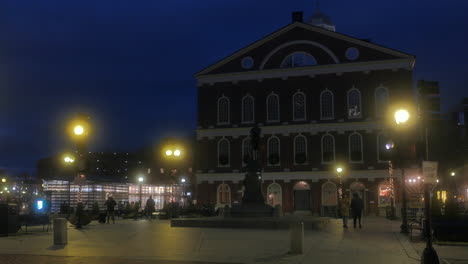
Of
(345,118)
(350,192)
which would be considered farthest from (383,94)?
(350,192)

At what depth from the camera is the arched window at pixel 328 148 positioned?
5622cm

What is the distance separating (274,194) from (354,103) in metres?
Answer: 11.8

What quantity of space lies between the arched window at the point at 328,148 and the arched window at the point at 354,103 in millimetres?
2935

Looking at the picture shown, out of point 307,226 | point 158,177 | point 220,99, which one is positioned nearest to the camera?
point 307,226

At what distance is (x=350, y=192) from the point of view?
181ft

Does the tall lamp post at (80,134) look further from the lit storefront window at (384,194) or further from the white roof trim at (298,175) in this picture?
the lit storefront window at (384,194)

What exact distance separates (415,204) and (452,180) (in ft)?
152

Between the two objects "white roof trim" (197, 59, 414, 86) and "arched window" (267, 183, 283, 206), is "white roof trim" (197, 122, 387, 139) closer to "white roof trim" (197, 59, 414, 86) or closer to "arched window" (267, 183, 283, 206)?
"white roof trim" (197, 59, 414, 86)

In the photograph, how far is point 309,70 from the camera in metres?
57.0

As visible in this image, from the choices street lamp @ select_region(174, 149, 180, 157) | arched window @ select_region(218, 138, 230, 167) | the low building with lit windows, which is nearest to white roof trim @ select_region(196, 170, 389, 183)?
the low building with lit windows

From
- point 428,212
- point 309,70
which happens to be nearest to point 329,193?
point 309,70

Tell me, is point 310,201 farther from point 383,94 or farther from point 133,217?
point 133,217

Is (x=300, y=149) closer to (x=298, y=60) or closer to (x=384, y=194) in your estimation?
(x=298, y=60)

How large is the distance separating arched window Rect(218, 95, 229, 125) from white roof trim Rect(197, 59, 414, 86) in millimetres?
2018
